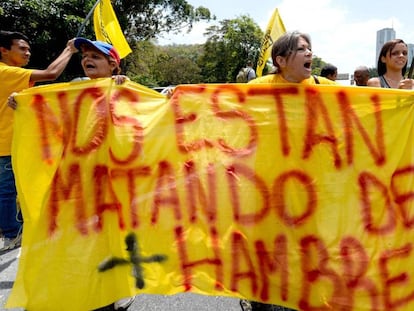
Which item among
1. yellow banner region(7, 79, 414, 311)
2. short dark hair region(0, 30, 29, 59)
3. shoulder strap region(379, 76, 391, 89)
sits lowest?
yellow banner region(7, 79, 414, 311)

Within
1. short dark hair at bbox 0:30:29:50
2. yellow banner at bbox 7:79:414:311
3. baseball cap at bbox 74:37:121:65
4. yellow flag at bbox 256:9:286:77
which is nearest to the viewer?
yellow banner at bbox 7:79:414:311

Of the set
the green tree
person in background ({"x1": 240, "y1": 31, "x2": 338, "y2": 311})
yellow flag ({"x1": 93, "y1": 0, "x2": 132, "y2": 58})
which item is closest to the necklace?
person in background ({"x1": 240, "y1": 31, "x2": 338, "y2": 311})

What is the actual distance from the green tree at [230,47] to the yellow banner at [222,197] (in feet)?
114

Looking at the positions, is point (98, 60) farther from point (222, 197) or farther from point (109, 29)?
point (109, 29)

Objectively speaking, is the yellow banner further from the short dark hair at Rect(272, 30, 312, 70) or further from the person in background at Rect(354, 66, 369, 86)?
the person in background at Rect(354, 66, 369, 86)

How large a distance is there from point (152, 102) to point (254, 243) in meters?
0.91

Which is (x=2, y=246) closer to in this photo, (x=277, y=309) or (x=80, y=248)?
(x=80, y=248)

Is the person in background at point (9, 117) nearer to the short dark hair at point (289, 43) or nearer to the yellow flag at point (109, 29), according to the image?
the short dark hair at point (289, 43)

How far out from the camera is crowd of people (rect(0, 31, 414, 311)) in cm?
220

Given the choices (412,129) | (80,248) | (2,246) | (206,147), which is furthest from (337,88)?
(2,246)

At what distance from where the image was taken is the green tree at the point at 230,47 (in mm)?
37688

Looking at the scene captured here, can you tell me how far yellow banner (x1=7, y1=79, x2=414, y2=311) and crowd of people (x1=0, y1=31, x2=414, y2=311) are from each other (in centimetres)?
21

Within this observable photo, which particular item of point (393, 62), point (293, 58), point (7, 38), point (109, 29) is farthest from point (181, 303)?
point (109, 29)

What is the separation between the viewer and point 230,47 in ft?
128
